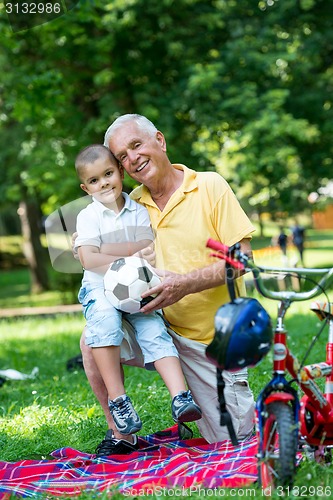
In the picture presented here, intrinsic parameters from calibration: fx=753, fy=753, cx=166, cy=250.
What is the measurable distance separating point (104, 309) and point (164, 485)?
95cm

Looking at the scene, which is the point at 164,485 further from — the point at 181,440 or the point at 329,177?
the point at 329,177

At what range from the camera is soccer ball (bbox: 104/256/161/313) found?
11.9ft

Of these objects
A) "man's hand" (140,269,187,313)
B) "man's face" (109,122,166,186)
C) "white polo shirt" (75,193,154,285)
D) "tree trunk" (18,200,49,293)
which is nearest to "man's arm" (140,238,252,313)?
"man's hand" (140,269,187,313)

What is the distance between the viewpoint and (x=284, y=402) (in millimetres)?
2873

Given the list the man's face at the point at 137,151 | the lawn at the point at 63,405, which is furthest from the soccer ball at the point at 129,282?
the lawn at the point at 63,405

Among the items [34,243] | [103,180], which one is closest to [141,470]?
[103,180]

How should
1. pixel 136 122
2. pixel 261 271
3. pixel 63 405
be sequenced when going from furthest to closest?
pixel 63 405
pixel 136 122
pixel 261 271

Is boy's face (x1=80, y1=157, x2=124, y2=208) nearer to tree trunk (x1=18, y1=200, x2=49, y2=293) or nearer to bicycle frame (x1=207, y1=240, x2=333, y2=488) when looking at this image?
bicycle frame (x1=207, y1=240, x2=333, y2=488)

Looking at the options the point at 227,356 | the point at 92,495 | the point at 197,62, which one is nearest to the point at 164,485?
the point at 92,495

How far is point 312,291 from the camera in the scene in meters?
3.00

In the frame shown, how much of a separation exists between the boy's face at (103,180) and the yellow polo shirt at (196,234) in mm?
284

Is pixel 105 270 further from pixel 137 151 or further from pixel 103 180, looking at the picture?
pixel 137 151

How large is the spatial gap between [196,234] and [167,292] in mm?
405

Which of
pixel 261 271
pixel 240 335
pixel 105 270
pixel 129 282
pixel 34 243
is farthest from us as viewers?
pixel 34 243
